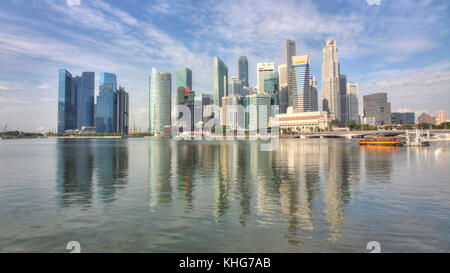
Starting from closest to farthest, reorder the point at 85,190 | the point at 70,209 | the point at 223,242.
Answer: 1. the point at 223,242
2. the point at 70,209
3. the point at 85,190

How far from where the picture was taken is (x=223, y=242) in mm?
13984

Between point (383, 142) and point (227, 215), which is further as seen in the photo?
point (383, 142)

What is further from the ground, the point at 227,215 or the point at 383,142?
the point at 383,142

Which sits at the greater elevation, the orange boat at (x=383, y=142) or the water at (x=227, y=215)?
the orange boat at (x=383, y=142)

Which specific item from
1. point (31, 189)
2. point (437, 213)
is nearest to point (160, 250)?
point (437, 213)

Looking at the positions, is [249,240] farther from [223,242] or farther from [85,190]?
[85,190]

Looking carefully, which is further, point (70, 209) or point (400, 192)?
point (400, 192)

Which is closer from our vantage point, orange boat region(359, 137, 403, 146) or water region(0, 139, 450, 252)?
water region(0, 139, 450, 252)

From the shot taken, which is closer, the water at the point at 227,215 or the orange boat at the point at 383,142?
the water at the point at 227,215

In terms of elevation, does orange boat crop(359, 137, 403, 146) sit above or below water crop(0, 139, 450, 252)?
above
